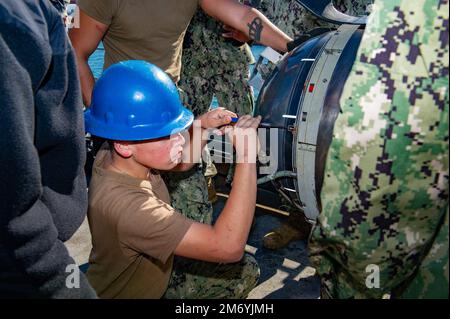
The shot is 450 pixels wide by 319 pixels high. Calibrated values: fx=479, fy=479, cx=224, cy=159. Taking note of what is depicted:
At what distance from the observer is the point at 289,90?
198 centimetres

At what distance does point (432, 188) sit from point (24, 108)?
956mm

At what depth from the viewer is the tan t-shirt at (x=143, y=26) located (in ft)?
7.78

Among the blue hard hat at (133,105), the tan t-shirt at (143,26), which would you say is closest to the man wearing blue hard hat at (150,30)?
the tan t-shirt at (143,26)

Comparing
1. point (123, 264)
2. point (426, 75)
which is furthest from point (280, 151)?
point (426, 75)

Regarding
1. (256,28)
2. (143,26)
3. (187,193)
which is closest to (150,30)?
(143,26)

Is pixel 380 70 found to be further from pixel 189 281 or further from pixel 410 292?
pixel 189 281

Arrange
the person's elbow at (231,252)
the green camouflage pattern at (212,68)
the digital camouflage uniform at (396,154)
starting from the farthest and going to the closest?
1. the green camouflage pattern at (212,68)
2. the person's elbow at (231,252)
3. the digital camouflage uniform at (396,154)

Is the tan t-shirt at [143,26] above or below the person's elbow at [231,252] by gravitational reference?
above

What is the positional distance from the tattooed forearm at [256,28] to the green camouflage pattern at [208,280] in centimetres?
117

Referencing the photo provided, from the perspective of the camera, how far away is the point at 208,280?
8.11 ft

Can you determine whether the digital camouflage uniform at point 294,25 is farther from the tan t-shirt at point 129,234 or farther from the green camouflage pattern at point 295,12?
the tan t-shirt at point 129,234

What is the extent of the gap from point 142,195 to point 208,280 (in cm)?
91

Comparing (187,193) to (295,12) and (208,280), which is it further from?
(295,12)

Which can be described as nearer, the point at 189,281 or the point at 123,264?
the point at 123,264
